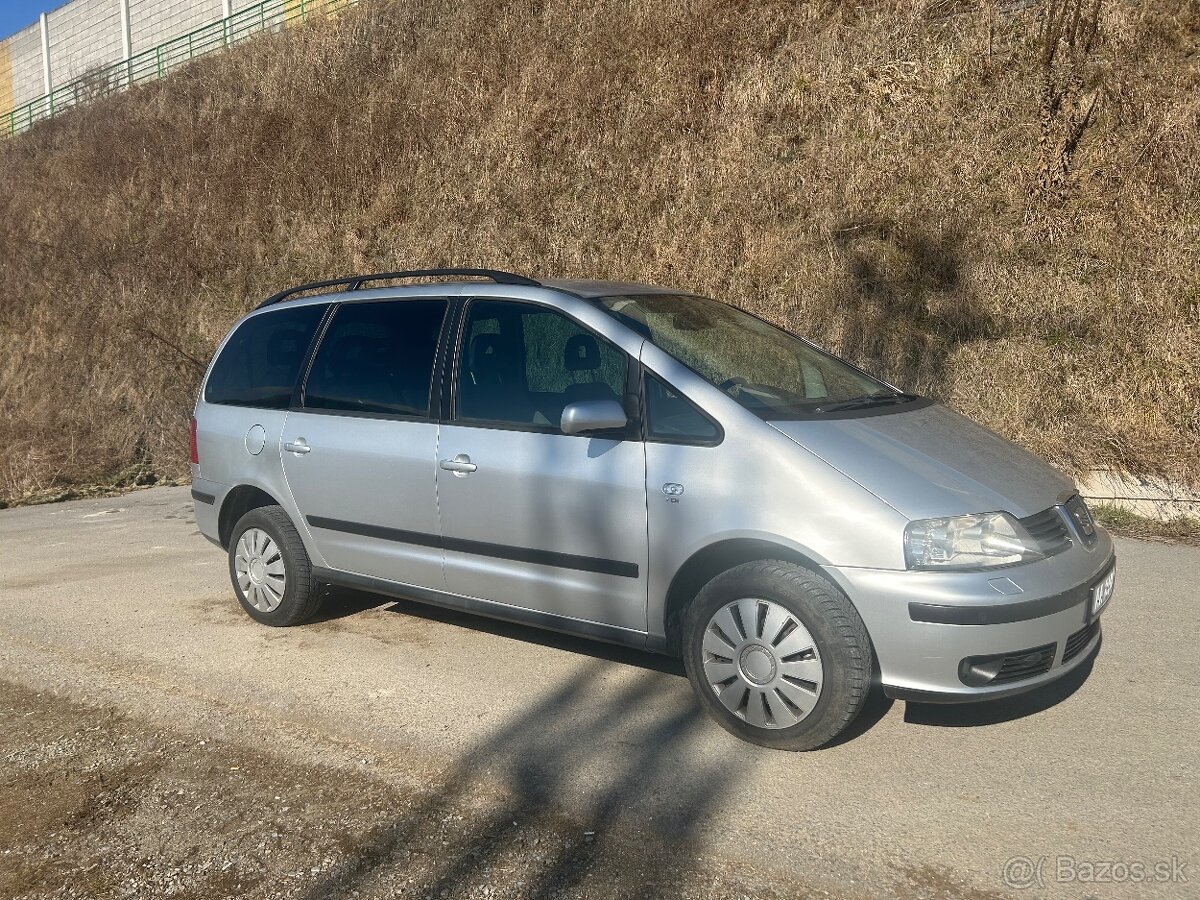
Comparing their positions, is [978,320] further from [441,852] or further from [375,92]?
[375,92]

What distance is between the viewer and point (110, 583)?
261 inches

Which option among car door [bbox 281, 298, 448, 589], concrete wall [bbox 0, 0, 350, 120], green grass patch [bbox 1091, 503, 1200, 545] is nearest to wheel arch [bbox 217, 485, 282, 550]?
car door [bbox 281, 298, 448, 589]

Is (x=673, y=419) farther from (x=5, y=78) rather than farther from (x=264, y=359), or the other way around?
(x=5, y=78)

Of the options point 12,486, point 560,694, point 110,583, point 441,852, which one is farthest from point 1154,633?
point 12,486

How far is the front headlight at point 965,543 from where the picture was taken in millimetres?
3414

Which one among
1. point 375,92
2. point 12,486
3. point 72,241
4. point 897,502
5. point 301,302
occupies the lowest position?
point 12,486

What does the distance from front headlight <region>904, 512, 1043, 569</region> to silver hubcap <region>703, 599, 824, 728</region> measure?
484 millimetres

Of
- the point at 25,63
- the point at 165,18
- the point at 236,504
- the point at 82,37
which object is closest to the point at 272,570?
the point at 236,504

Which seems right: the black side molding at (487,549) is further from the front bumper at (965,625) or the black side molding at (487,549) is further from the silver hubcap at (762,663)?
the front bumper at (965,625)

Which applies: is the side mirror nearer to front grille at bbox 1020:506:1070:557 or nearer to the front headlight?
the front headlight

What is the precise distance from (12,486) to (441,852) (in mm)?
10734

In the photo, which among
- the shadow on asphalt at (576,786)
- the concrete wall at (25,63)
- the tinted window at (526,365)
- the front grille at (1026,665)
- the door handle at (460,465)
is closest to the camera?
the shadow on asphalt at (576,786)

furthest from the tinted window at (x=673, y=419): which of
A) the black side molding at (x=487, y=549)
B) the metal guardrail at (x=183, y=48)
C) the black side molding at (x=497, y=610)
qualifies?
the metal guardrail at (x=183, y=48)

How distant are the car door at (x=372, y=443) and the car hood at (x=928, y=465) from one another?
177 cm
